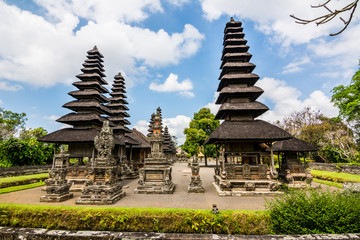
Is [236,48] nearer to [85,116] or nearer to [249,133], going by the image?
[249,133]

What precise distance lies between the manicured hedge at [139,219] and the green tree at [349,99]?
25.4 meters

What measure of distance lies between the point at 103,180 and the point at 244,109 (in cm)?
1156

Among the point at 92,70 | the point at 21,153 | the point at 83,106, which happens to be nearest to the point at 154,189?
the point at 83,106

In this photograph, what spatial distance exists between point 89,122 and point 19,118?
99.8ft

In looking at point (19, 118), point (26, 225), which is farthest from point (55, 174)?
point (19, 118)

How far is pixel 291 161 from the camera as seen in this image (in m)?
13.6

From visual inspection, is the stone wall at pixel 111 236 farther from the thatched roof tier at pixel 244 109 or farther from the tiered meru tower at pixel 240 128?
the thatched roof tier at pixel 244 109

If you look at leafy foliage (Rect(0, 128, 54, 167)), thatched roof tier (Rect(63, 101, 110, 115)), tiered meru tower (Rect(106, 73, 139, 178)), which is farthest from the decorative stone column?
leafy foliage (Rect(0, 128, 54, 167))

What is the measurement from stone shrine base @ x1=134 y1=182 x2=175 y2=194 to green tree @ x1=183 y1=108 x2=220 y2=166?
17931 mm

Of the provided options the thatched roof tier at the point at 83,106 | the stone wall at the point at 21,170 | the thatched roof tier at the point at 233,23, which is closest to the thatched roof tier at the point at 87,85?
the thatched roof tier at the point at 83,106

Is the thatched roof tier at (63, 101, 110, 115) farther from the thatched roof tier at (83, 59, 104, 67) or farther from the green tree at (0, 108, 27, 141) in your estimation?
the green tree at (0, 108, 27, 141)

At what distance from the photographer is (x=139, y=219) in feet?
18.8

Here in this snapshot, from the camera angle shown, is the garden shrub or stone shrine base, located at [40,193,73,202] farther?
stone shrine base, located at [40,193,73,202]

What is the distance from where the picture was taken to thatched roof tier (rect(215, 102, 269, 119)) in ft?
43.3
